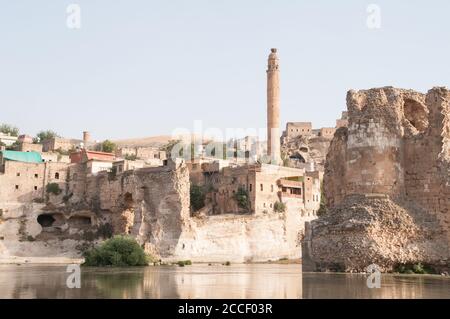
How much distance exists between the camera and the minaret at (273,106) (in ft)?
242

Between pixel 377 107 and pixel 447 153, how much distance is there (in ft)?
10.7

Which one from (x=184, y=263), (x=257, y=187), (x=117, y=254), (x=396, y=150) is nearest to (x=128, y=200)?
(x=184, y=263)

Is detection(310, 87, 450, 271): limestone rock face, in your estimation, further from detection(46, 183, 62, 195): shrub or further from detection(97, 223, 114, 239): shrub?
detection(46, 183, 62, 195): shrub

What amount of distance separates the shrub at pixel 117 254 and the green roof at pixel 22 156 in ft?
76.2

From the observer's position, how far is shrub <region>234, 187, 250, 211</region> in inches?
2253

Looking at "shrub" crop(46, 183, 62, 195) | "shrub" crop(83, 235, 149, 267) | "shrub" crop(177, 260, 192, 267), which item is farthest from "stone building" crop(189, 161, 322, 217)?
"shrub" crop(83, 235, 149, 267)

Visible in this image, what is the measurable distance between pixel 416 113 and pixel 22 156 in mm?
42585

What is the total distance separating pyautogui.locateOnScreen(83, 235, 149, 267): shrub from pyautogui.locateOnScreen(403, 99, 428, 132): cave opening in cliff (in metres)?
18.6

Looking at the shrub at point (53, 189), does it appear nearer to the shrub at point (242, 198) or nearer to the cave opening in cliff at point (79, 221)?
the cave opening in cliff at point (79, 221)

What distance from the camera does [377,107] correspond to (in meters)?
27.2

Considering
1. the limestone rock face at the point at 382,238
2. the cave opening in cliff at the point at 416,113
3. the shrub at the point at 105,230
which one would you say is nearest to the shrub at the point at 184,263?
the shrub at the point at 105,230
